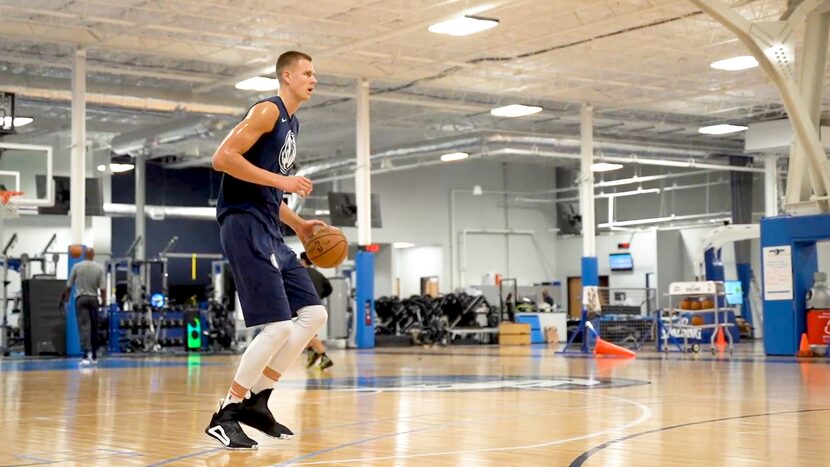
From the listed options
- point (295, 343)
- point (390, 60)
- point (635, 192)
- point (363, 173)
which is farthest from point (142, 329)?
point (635, 192)

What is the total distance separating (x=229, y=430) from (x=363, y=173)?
20369 mm

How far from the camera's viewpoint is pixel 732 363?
15570 mm

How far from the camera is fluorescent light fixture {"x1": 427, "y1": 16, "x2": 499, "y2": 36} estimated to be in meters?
19.6

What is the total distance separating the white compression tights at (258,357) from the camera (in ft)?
18.2

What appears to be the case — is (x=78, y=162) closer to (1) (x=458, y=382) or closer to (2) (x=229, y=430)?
(1) (x=458, y=382)

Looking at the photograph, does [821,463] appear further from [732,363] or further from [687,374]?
[732,363]

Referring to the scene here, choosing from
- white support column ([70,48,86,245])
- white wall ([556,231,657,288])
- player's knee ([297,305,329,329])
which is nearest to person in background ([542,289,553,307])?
white wall ([556,231,657,288])

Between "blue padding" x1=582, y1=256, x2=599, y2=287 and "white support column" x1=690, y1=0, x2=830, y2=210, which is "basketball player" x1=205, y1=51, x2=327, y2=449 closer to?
"white support column" x1=690, y1=0, x2=830, y2=210

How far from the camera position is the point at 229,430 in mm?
5387

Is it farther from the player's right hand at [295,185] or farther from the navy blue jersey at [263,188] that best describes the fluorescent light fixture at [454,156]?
the player's right hand at [295,185]

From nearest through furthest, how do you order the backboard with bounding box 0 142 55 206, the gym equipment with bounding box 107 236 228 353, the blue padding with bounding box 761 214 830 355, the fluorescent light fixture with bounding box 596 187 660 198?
the blue padding with bounding box 761 214 830 355 → the backboard with bounding box 0 142 55 206 → the gym equipment with bounding box 107 236 228 353 → the fluorescent light fixture with bounding box 596 187 660 198

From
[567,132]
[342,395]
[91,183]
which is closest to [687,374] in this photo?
[342,395]

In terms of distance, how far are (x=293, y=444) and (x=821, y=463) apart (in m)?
2.41

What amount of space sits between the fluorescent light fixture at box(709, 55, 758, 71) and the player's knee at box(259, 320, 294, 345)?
781 inches
